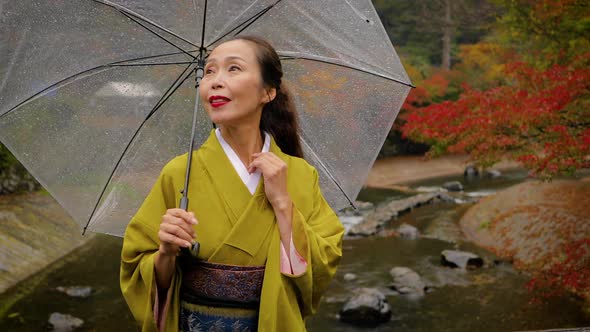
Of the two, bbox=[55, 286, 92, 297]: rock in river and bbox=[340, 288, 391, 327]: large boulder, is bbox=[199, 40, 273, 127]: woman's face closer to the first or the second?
bbox=[340, 288, 391, 327]: large boulder

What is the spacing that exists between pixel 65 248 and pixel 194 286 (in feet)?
27.5

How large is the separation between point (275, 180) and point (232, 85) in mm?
360

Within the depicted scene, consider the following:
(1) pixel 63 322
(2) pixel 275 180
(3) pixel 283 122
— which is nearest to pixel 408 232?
(1) pixel 63 322

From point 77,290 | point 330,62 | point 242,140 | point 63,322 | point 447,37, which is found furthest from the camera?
point 447,37

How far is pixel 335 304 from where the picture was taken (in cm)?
741

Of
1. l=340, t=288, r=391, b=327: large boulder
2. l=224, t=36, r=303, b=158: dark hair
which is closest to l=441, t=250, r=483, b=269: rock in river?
l=340, t=288, r=391, b=327: large boulder

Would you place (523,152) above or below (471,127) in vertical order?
below

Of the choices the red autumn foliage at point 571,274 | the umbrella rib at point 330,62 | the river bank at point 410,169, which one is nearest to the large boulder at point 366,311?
the red autumn foliage at point 571,274

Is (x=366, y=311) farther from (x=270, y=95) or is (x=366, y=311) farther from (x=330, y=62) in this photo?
(x=270, y=95)

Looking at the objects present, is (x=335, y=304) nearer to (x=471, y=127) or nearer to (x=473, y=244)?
(x=471, y=127)

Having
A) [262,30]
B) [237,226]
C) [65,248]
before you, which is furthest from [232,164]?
[65,248]

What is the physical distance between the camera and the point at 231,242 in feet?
6.08

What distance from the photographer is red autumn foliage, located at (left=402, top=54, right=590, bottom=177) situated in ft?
21.2

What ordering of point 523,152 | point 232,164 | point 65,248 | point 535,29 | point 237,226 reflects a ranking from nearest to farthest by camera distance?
1. point 237,226
2. point 232,164
3. point 523,152
4. point 65,248
5. point 535,29
